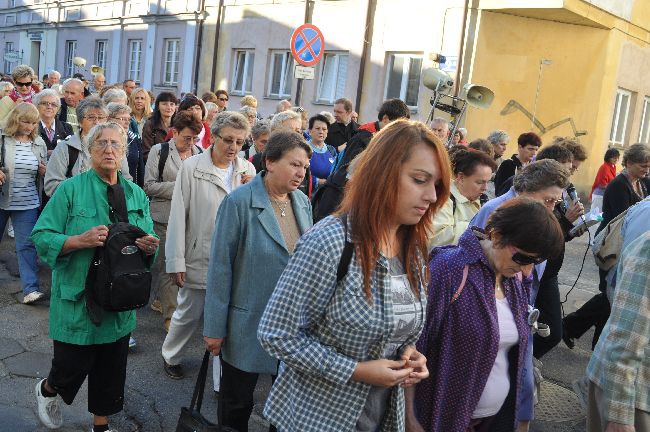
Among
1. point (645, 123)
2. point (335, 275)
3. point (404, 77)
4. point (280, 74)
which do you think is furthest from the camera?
point (280, 74)

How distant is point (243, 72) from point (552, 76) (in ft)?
32.3

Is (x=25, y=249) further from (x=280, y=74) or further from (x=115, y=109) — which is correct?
(x=280, y=74)

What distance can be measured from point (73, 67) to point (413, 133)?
30.4 m

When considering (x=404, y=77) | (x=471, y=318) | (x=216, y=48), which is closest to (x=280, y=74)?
(x=216, y=48)

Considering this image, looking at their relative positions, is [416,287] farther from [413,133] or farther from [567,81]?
[567,81]

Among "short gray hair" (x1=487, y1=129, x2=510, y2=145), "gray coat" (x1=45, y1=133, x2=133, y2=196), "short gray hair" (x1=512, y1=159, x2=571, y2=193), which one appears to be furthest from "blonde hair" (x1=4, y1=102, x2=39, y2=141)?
"short gray hair" (x1=487, y1=129, x2=510, y2=145)

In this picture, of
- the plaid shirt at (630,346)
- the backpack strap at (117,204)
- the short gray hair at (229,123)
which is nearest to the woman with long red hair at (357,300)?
the plaid shirt at (630,346)

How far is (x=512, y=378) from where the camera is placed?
3068 mm

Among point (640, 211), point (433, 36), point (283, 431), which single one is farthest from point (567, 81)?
point (283, 431)

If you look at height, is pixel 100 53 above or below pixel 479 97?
above

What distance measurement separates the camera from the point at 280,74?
2083cm

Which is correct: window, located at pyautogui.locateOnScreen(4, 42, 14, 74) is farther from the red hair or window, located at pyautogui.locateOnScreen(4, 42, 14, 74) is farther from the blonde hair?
the red hair

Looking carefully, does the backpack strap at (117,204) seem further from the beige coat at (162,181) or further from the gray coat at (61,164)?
the beige coat at (162,181)

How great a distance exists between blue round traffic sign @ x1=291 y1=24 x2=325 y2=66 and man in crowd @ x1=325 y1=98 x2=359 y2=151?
135 centimetres
